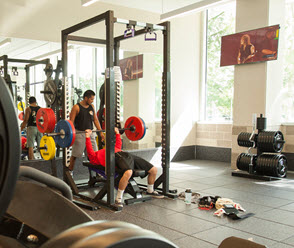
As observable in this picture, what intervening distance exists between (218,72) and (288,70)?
188 cm

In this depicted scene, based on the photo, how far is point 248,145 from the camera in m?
6.41

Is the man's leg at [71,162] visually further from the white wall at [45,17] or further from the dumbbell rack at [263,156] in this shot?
the dumbbell rack at [263,156]

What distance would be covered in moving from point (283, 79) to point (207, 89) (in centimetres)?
216

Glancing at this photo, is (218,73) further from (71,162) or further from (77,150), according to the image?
(71,162)

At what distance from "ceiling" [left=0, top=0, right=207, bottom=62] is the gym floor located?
3706 millimetres

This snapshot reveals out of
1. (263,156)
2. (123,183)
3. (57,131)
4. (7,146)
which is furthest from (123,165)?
(7,146)

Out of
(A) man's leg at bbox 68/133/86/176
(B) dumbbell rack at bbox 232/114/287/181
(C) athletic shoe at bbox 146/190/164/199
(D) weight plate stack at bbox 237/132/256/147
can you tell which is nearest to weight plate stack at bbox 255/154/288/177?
(B) dumbbell rack at bbox 232/114/287/181

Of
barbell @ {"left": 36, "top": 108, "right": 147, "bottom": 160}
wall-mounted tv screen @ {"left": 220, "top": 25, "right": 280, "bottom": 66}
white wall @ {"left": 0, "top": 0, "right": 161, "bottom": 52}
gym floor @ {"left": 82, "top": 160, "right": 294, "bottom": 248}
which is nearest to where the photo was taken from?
gym floor @ {"left": 82, "top": 160, "right": 294, "bottom": 248}

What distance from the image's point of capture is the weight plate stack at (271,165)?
5.97 meters

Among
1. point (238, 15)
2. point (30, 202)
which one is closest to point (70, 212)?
point (30, 202)

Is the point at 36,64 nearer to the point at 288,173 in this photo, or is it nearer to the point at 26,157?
the point at 26,157

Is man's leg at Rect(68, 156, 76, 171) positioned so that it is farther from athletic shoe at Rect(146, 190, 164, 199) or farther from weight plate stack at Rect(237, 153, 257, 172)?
weight plate stack at Rect(237, 153, 257, 172)

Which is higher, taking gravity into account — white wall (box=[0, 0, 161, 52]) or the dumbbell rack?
white wall (box=[0, 0, 161, 52])

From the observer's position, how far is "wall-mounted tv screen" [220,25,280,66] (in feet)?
21.2
